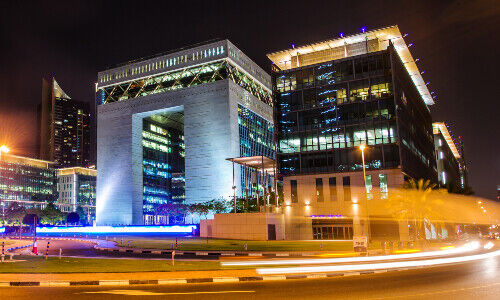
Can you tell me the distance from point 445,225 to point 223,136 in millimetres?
56620

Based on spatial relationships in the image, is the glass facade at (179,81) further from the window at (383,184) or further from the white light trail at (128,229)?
the window at (383,184)

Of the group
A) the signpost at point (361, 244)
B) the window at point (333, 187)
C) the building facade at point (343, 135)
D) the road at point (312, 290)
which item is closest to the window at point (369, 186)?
the building facade at point (343, 135)

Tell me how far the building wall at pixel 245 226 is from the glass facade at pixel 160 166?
58.3 m

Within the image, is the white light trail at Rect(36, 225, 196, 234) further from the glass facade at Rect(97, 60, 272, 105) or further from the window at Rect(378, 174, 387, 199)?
the glass facade at Rect(97, 60, 272, 105)

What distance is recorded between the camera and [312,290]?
14516 millimetres

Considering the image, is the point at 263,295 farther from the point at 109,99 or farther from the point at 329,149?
the point at 109,99

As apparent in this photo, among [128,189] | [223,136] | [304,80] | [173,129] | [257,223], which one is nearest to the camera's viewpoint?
[257,223]

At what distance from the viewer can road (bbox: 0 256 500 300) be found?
13.0 meters

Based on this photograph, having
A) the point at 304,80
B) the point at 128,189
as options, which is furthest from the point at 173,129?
the point at 304,80

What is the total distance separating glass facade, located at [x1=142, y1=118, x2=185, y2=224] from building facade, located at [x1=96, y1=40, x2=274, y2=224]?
0.43 meters

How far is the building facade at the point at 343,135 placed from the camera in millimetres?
69375

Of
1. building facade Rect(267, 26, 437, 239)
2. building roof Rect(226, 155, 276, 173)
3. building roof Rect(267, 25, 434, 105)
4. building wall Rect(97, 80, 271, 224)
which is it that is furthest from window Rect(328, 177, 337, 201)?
building wall Rect(97, 80, 271, 224)

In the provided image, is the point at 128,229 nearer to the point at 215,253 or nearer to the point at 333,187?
the point at 333,187

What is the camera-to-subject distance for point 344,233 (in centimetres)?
6950
